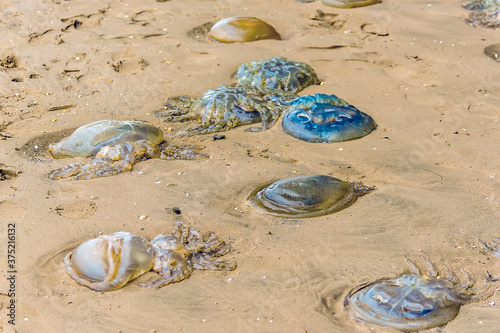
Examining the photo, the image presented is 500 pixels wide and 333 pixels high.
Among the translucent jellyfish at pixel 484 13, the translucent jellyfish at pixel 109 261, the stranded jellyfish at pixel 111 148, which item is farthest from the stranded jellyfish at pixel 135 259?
the translucent jellyfish at pixel 484 13

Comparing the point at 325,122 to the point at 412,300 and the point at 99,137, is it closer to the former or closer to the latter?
the point at 99,137

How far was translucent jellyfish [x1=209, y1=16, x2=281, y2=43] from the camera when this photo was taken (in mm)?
5965

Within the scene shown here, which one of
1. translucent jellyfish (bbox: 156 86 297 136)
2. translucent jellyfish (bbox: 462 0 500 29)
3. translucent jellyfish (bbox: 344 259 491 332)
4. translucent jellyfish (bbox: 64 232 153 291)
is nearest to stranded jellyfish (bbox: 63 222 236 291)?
translucent jellyfish (bbox: 64 232 153 291)

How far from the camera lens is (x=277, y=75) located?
16.9 ft

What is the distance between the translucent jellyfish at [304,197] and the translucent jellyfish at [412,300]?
696mm

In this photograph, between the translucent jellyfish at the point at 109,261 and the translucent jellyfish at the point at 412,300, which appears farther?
the translucent jellyfish at the point at 109,261

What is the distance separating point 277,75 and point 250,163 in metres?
1.41

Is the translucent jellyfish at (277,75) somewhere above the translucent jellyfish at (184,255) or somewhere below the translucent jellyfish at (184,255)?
above

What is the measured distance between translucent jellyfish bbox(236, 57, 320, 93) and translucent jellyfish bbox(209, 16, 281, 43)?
72cm

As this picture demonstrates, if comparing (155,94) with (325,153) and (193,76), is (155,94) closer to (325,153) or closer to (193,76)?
(193,76)

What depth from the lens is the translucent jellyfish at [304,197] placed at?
350 centimetres

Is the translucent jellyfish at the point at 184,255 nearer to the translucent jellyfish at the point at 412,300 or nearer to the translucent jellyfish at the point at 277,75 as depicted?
the translucent jellyfish at the point at 412,300

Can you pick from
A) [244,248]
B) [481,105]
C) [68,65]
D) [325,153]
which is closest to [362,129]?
[325,153]

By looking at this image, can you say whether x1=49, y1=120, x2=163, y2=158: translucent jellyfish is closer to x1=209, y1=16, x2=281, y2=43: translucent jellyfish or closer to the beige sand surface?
the beige sand surface
